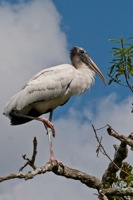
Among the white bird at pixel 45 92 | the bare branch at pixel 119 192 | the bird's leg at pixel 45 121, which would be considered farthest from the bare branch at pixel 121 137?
the white bird at pixel 45 92

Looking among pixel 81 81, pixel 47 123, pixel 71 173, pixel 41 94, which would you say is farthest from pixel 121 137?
pixel 81 81

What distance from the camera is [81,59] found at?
12414mm

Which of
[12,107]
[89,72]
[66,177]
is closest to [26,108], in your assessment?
[12,107]

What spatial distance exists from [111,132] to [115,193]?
0.78 meters

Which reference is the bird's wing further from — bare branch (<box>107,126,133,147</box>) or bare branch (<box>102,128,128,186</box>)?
bare branch (<box>107,126,133,147</box>)

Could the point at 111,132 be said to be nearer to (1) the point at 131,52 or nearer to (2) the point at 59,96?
(1) the point at 131,52

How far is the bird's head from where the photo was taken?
12250mm

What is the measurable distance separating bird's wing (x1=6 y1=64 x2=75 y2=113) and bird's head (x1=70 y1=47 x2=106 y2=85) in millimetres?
1023

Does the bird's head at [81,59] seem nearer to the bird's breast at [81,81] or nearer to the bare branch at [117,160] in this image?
the bird's breast at [81,81]

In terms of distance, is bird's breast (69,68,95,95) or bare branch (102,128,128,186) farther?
bird's breast (69,68,95,95)

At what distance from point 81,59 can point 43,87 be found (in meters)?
1.66

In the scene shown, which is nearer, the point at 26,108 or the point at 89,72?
the point at 26,108

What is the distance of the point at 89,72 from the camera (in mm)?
11953

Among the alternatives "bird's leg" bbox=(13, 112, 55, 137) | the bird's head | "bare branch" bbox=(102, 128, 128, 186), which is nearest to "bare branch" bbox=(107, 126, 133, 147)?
"bare branch" bbox=(102, 128, 128, 186)
